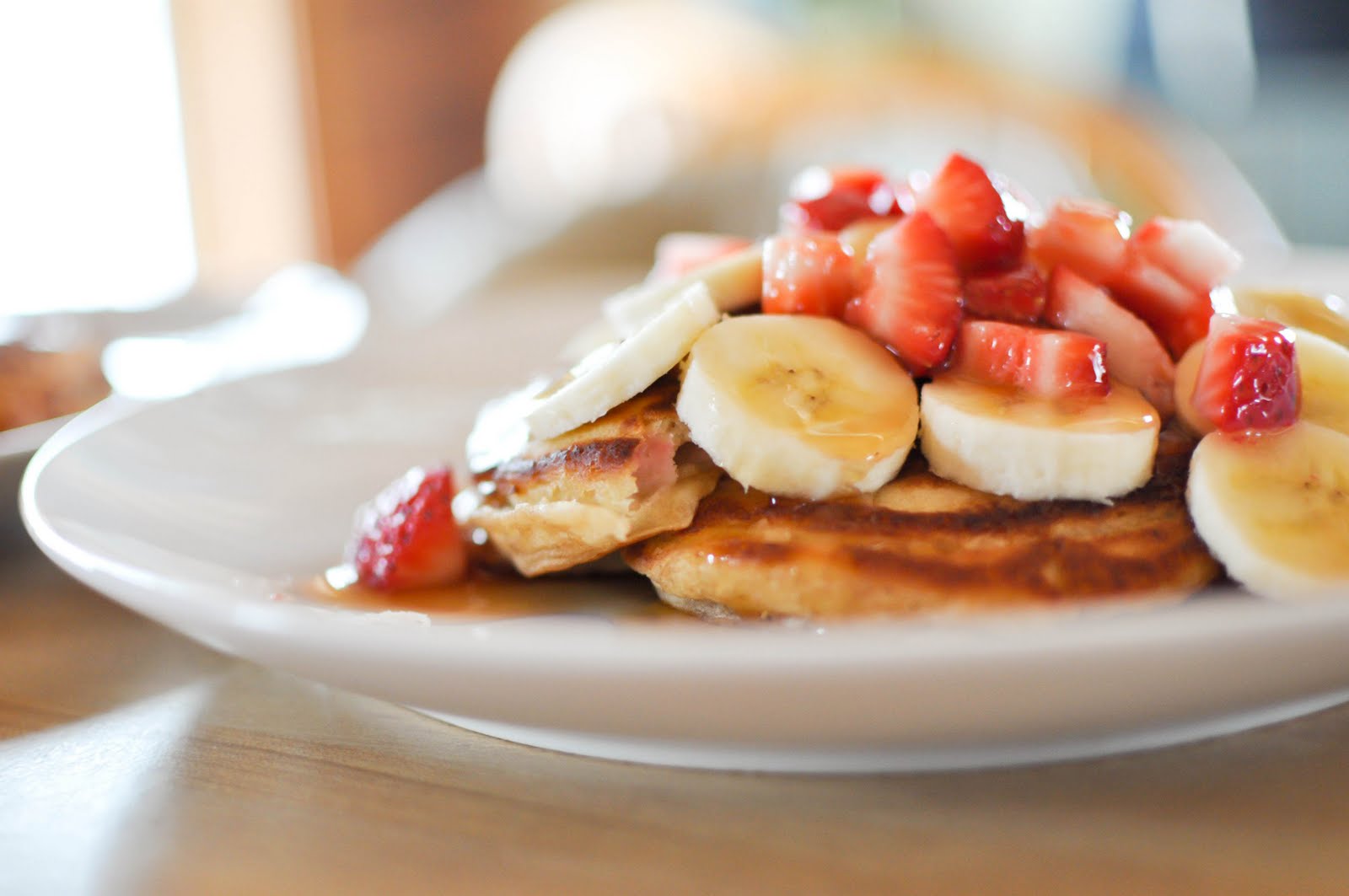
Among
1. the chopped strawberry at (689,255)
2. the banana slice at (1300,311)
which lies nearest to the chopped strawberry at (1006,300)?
the banana slice at (1300,311)

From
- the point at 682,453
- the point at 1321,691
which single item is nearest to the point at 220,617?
Result: the point at 682,453

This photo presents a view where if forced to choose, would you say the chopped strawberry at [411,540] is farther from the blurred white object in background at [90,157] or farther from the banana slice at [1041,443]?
the blurred white object in background at [90,157]

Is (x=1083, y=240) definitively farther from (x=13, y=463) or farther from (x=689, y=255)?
(x=13, y=463)

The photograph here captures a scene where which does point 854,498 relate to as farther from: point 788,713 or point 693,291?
point 788,713

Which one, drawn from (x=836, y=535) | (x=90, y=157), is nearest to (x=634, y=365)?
(x=836, y=535)

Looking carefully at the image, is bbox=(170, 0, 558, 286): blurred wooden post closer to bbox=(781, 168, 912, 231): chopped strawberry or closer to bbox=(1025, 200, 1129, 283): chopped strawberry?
bbox=(781, 168, 912, 231): chopped strawberry

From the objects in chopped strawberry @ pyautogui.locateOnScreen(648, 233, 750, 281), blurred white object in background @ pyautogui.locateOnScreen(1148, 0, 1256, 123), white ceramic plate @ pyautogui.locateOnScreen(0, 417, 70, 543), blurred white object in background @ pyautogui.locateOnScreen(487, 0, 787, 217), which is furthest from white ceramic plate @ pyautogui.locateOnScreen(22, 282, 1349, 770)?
blurred white object in background @ pyautogui.locateOnScreen(1148, 0, 1256, 123)

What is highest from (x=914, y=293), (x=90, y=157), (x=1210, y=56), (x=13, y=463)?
(x=914, y=293)

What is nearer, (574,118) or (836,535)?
(836,535)
